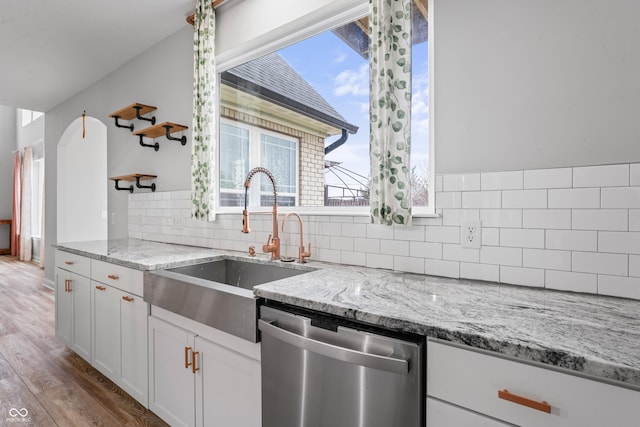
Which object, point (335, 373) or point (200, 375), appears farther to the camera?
point (200, 375)

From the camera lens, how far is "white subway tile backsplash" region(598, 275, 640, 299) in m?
1.14

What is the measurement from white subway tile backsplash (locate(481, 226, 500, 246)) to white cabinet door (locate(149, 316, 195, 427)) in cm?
140

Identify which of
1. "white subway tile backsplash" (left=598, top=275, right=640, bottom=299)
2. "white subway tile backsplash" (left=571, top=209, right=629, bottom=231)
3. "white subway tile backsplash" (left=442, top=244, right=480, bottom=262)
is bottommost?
"white subway tile backsplash" (left=598, top=275, right=640, bottom=299)

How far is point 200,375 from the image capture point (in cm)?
160

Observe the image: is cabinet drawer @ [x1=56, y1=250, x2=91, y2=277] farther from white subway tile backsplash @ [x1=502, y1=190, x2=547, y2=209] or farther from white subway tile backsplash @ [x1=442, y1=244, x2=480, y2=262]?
white subway tile backsplash @ [x1=502, y1=190, x2=547, y2=209]

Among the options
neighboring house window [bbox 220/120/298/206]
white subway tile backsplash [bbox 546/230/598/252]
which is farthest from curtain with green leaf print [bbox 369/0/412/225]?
neighboring house window [bbox 220/120/298/206]

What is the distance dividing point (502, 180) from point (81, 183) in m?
5.45

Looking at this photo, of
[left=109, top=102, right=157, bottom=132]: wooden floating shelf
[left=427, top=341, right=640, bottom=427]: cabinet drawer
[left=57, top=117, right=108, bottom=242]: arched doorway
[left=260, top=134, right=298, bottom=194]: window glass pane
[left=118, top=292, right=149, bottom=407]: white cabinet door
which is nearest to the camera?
[left=427, top=341, right=640, bottom=427]: cabinet drawer

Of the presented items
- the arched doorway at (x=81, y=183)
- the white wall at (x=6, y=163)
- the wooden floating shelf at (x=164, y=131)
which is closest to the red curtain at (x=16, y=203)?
the white wall at (x=6, y=163)

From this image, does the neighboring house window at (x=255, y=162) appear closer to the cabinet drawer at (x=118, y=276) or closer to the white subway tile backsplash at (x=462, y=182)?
the cabinet drawer at (x=118, y=276)

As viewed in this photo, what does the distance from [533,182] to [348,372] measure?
989 mm

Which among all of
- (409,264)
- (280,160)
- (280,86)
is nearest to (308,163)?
(280,160)

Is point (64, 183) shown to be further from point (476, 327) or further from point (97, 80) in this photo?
point (476, 327)

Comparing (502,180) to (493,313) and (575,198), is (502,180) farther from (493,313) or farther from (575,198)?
(493,313)
